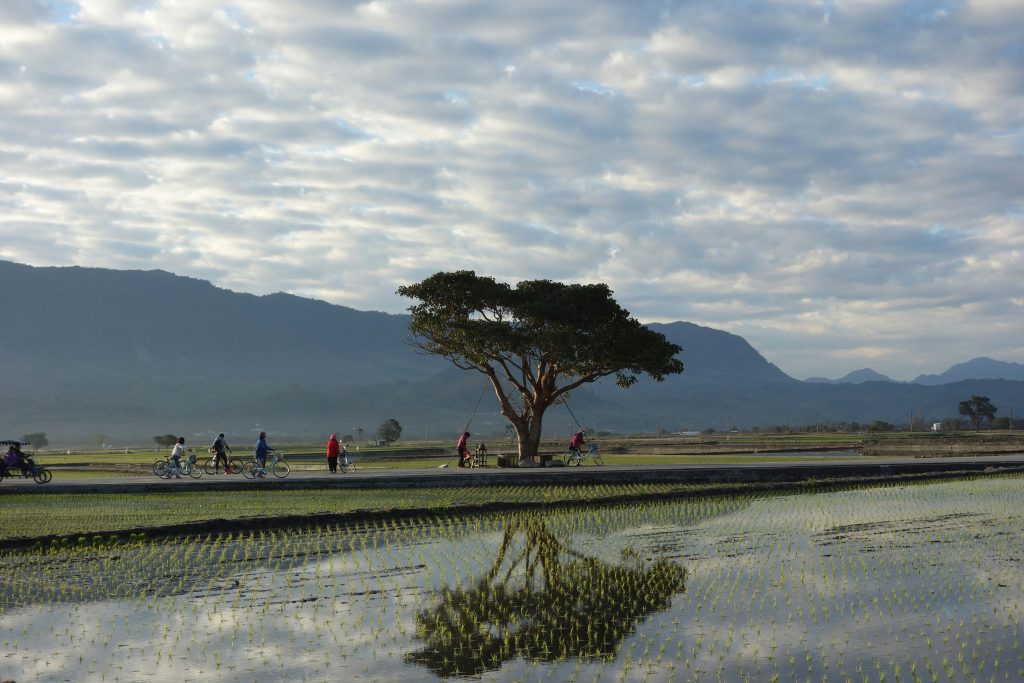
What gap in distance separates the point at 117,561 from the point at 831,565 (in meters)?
14.1

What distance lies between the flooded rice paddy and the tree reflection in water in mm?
51

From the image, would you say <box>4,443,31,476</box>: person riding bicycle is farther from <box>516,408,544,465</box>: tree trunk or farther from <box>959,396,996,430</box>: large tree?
<box>959,396,996,430</box>: large tree

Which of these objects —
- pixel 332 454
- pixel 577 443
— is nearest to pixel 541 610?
pixel 332 454

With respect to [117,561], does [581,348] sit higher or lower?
higher

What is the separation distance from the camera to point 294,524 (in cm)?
2678

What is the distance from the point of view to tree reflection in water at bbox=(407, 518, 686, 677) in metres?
13.0

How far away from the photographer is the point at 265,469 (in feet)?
147

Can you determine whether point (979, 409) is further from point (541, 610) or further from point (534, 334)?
point (541, 610)

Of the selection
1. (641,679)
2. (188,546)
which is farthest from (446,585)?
(188,546)

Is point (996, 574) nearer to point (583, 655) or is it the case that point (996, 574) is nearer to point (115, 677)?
point (583, 655)

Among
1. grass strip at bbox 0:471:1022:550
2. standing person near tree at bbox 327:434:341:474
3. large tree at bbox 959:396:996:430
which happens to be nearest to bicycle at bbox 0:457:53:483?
grass strip at bbox 0:471:1022:550

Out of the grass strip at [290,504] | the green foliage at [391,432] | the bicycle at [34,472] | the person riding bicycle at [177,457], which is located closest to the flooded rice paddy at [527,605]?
the grass strip at [290,504]

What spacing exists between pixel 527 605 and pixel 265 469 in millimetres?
30846

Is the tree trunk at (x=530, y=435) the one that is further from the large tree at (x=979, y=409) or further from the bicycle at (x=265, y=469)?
the large tree at (x=979, y=409)
